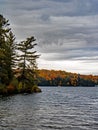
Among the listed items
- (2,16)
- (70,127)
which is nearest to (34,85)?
(2,16)

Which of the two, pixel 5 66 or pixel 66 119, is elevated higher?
pixel 5 66

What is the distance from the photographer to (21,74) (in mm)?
76125

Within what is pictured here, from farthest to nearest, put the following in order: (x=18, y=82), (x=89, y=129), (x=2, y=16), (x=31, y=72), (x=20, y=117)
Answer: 1. (x=31, y=72)
2. (x=18, y=82)
3. (x=2, y=16)
4. (x=20, y=117)
5. (x=89, y=129)

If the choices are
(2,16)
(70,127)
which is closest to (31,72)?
(2,16)

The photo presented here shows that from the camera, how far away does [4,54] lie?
65.0 meters

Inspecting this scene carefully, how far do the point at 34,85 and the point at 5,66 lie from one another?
11.8 m

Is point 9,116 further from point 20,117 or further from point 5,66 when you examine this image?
point 5,66

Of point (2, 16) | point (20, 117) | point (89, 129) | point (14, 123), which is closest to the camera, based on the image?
point (89, 129)

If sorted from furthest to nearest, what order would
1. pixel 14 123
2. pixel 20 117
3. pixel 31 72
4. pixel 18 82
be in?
pixel 31 72, pixel 18 82, pixel 20 117, pixel 14 123

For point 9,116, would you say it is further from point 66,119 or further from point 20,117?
point 66,119

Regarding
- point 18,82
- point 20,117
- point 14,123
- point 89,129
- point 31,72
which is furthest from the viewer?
point 31,72

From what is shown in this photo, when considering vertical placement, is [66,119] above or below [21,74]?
below

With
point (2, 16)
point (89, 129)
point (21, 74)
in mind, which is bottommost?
point (89, 129)

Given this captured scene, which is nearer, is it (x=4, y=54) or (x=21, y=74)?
(x=4, y=54)
